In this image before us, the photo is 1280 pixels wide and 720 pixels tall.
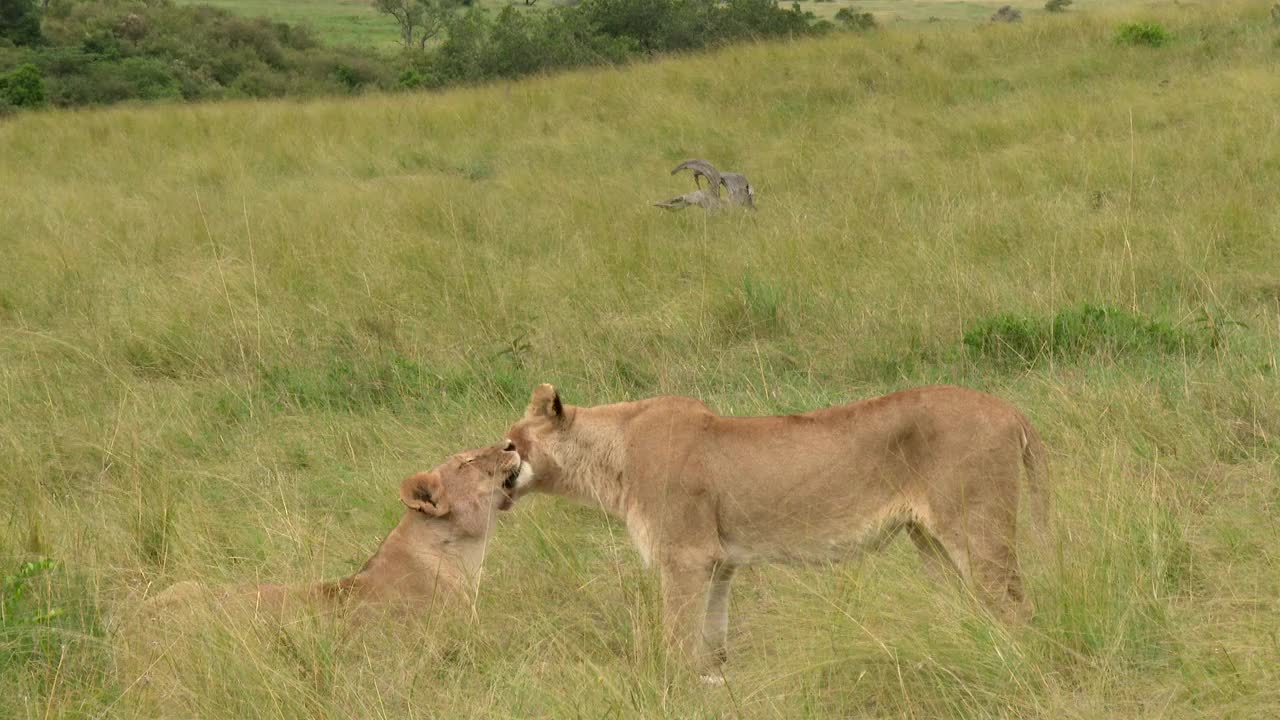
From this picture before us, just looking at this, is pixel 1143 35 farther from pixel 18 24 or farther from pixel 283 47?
pixel 283 47

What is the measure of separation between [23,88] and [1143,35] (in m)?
15.6

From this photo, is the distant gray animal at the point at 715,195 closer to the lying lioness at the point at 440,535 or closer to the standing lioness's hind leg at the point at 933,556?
the lying lioness at the point at 440,535

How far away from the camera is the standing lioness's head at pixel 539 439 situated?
444cm

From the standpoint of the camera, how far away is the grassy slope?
12.0 feet

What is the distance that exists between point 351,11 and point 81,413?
51.3 metres

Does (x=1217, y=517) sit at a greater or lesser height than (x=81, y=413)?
greater

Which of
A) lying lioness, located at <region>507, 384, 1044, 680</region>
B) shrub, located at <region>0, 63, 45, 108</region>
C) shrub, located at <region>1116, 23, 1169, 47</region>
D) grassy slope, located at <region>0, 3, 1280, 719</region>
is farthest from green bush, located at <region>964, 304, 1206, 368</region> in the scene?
shrub, located at <region>0, 63, 45, 108</region>

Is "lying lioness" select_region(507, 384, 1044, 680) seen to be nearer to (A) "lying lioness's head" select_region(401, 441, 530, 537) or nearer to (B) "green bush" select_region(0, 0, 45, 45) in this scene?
(A) "lying lioness's head" select_region(401, 441, 530, 537)

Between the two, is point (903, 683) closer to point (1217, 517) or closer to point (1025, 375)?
point (1217, 517)

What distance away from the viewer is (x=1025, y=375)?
630 cm

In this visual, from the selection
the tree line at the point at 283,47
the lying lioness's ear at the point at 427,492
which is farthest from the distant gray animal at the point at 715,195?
the tree line at the point at 283,47

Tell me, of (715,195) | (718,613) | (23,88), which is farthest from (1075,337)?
(23,88)

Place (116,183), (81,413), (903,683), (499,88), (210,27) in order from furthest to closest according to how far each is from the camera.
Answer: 1. (210,27)
2. (499,88)
3. (116,183)
4. (81,413)
5. (903,683)

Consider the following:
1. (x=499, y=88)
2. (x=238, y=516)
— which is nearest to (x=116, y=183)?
(x=499, y=88)
